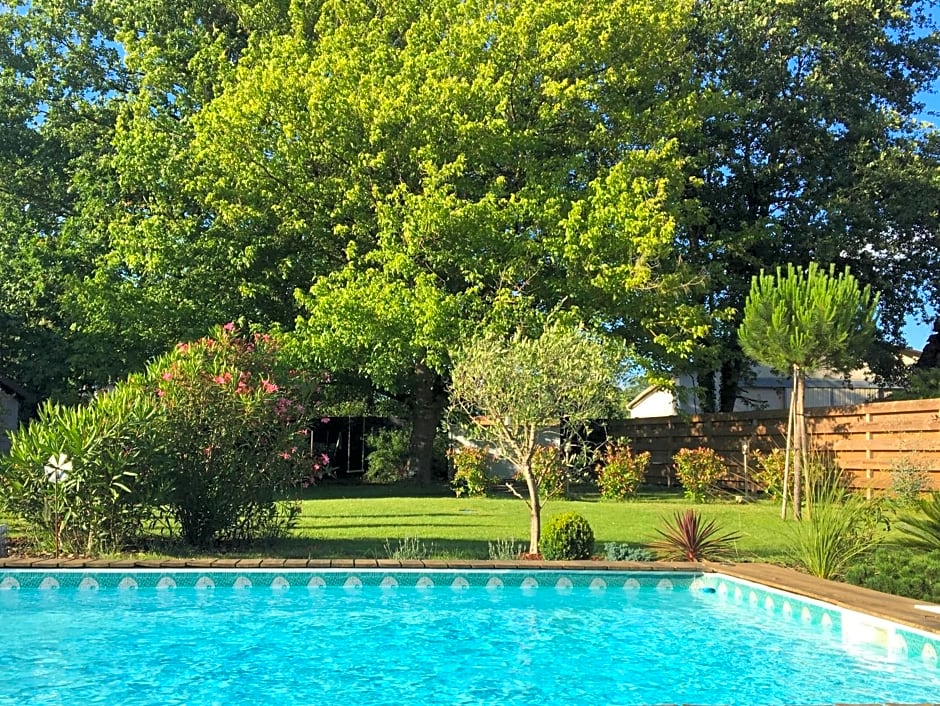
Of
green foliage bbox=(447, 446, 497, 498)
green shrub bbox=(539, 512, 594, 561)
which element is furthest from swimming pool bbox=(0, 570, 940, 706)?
green foliage bbox=(447, 446, 497, 498)

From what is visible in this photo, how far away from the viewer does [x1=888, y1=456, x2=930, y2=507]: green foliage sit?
16389 millimetres

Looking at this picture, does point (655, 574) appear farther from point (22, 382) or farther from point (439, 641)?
point (22, 382)

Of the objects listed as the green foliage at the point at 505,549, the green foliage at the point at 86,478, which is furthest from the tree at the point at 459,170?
the green foliage at the point at 86,478

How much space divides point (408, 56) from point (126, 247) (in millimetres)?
9258

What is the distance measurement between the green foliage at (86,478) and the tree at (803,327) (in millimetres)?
11089

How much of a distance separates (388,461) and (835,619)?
22532mm

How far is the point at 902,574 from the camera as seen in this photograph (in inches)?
359

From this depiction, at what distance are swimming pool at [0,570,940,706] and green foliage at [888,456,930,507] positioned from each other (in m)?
8.19

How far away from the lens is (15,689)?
654 cm

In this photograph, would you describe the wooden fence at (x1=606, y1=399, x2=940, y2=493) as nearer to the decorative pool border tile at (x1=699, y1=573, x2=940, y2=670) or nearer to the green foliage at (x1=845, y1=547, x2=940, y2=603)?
the green foliage at (x1=845, y1=547, x2=940, y2=603)

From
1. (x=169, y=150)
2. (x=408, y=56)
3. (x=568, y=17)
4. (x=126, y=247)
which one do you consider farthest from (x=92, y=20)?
(x=568, y=17)

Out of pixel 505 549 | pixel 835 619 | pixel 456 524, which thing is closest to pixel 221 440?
pixel 505 549

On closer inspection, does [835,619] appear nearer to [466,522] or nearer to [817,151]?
[466,522]

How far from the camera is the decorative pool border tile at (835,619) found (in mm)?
7262
